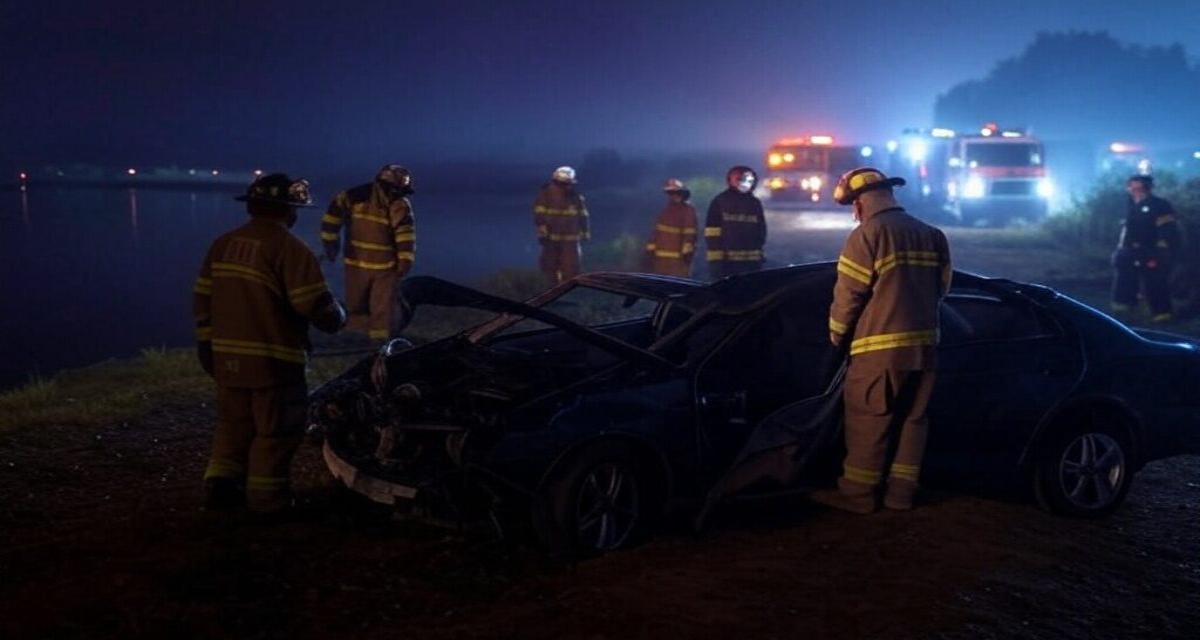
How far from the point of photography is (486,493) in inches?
199

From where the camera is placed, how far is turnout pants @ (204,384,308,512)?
5.75 meters

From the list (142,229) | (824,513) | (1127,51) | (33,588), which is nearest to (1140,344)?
(824,513)

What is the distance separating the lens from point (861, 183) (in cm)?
611

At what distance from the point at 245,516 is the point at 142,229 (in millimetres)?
A: 27058

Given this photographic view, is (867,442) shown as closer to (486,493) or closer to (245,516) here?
→ (486,493)

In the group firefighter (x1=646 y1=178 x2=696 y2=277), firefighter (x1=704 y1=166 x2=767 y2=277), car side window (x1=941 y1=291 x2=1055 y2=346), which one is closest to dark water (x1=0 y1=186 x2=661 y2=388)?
firefighter (x1=646 y1=178 x2=696 y2=277)

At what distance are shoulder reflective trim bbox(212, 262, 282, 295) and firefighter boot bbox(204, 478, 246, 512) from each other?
95cm

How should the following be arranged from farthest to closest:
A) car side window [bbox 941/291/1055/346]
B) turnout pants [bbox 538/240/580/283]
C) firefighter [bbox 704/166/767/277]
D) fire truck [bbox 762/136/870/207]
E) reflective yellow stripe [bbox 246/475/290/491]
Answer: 1. fire truck [bbox 762/136/870/207]
2. turnout pants [bbox 538/240/580/283]
3. firefighter [bbox 704/166/767/277]
4. car side window [bbox 941/291/1055/346]
5. reflective yellow stripe [bbox 246/475/290/491]

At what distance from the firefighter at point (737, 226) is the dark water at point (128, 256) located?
20.1ft

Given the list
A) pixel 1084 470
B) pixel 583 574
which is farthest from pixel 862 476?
pixel 583 574

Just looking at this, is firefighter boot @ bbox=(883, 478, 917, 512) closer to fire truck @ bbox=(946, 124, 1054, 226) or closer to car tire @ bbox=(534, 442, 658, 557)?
car tire @ bbox=(534, 442, 658, 557)

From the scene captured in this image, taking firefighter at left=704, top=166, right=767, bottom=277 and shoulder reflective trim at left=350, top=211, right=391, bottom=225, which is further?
firefighter at left=704, top=166, right=767, bottom=277

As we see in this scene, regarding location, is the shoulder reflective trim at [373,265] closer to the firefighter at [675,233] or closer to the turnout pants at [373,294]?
the turnout pants at [373,294]

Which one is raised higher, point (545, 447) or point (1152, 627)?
point (545, 447)
